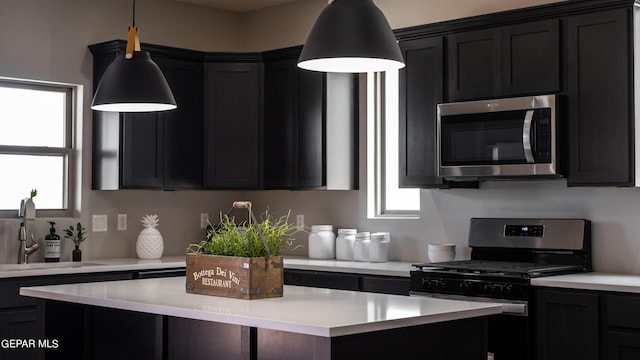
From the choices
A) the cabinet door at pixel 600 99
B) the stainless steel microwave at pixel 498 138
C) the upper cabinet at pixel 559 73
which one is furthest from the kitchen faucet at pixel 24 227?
the cabinet door at pixel 600 99

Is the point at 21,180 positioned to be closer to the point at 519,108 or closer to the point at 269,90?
the point at 269,90

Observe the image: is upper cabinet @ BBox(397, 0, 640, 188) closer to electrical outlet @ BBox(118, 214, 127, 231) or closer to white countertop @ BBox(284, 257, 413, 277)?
white countertop @ BBox(284, 257, 413, 277)

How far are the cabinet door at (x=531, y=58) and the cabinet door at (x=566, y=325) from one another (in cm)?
109

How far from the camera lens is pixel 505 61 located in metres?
4.66

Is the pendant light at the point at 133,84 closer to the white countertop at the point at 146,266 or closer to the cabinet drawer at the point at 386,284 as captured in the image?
the white countertop at the point at 146,266

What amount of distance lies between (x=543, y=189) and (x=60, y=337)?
2.71 m

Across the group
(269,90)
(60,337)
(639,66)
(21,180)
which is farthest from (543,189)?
(21,180)

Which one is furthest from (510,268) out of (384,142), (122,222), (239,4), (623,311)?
(239,4)

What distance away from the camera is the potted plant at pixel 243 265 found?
3.15 metres

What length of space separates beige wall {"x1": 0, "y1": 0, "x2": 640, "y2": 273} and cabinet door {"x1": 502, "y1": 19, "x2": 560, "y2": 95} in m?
0.41

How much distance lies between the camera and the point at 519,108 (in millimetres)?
4566

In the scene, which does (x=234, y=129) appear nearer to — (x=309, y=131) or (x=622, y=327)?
(x=309, y=131)

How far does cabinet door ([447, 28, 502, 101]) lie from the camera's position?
15.4ft

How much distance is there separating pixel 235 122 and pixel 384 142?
1043 millimetres
